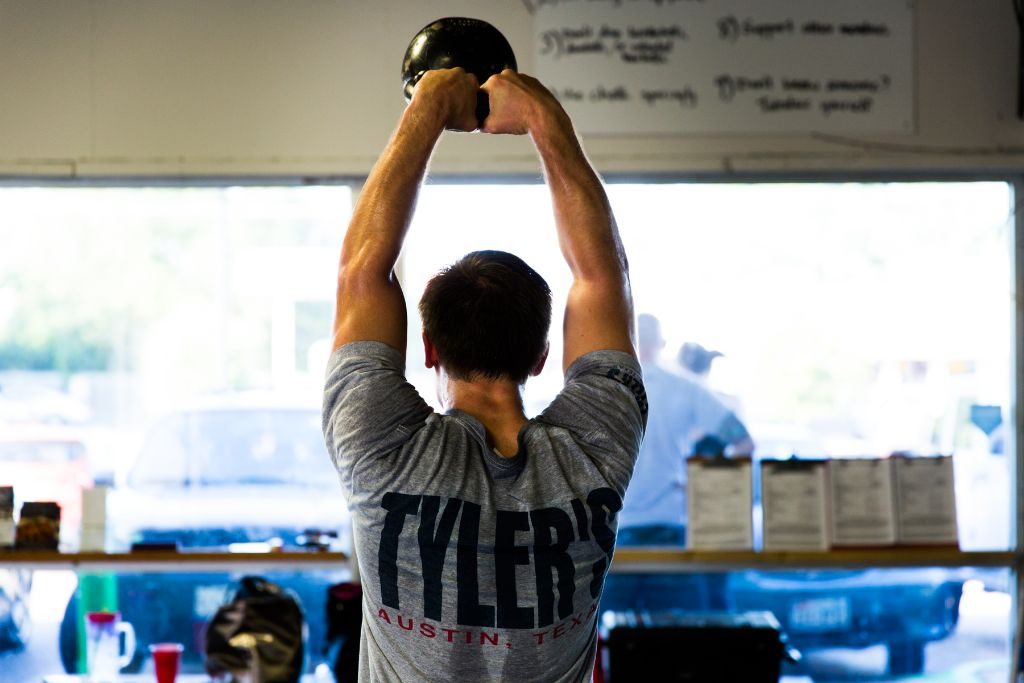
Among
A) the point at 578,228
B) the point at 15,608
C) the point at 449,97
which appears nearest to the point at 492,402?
the point at 578,228

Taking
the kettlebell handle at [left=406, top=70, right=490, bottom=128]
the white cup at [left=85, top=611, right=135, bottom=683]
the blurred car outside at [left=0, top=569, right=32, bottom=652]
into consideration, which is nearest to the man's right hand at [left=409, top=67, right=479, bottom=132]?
the kettlebell handle at [left=406, top=70, right=490, bottom=128]

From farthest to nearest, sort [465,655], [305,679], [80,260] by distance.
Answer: [80,260]
[305,679]
[465,655]

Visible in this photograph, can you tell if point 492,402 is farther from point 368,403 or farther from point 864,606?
point 864,606

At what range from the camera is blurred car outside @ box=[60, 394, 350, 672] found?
2906 mm

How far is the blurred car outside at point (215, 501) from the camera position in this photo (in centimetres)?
291

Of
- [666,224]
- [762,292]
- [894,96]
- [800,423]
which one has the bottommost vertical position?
[800,423]

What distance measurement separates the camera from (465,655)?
115cm

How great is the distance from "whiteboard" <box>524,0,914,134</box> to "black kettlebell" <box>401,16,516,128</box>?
134 centimetres

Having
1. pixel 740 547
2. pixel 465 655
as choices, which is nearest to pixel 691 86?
pixel 740 547

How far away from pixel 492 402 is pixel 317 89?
5.93 ft

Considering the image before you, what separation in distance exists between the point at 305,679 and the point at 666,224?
1488mm

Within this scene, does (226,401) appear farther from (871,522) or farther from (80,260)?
(871,522)

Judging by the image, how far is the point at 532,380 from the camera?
2.92m

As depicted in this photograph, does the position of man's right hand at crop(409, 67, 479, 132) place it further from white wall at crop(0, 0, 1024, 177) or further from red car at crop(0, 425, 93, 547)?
red car at crop(0, 425, 93, 547)
